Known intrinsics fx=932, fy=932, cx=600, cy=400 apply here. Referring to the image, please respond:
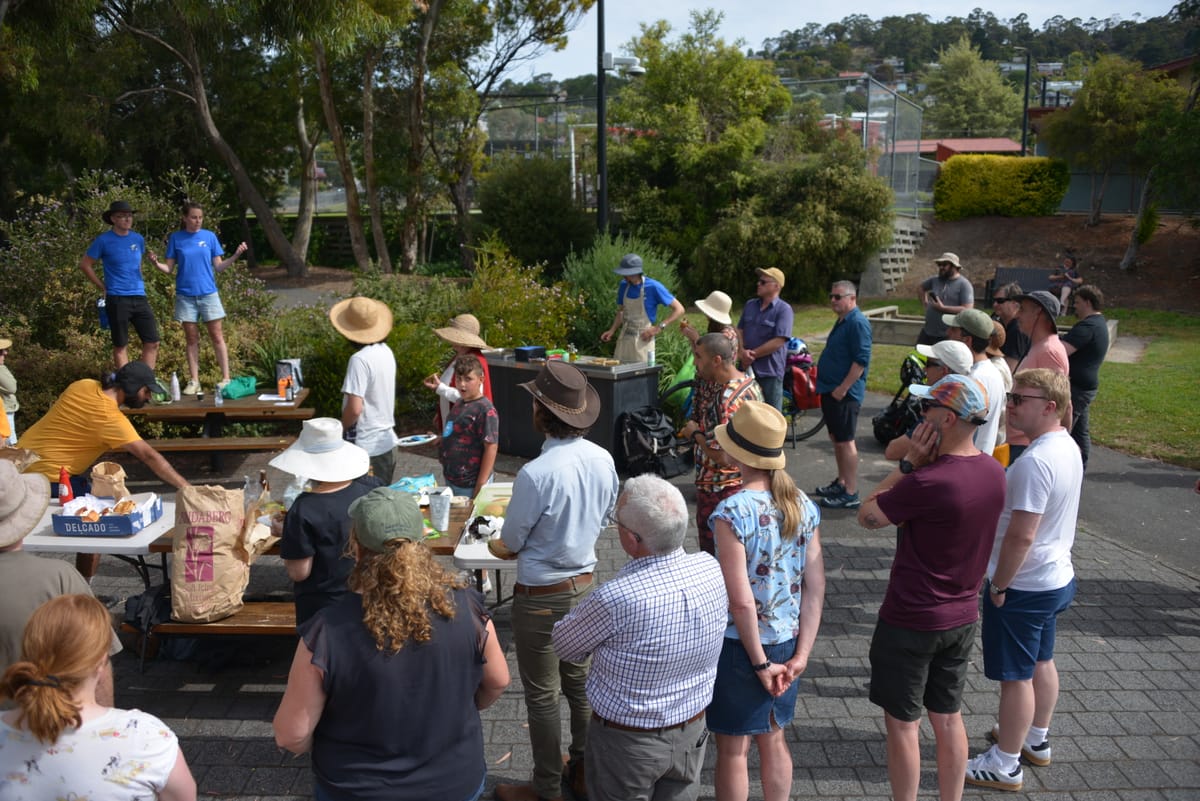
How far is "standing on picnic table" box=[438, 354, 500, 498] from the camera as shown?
5363 mm

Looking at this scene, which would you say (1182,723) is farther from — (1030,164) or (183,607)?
(1030,164)

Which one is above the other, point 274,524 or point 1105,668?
point 274,524

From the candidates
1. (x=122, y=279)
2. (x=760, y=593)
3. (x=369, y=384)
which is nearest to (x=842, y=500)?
(x=369, y=384)

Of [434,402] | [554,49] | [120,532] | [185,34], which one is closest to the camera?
[120,532]

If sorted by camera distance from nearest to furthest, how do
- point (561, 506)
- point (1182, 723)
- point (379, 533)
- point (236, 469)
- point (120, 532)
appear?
point (379, 533)
point (561, 506)
point (1182, 723)
point (120, 532)
point (236, 469)

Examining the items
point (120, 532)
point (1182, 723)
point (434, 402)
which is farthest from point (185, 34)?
point (1182, 723)

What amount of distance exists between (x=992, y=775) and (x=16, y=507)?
408 centimetres

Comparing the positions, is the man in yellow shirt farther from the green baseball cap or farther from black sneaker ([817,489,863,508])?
black sneaker ([817,489,863,508])

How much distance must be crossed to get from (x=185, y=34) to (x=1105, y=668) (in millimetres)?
21842

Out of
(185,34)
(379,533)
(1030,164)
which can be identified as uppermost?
(185,34)

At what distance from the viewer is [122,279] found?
8.98 metres

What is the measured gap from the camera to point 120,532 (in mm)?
5059

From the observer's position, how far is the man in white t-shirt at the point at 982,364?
18.3 ft

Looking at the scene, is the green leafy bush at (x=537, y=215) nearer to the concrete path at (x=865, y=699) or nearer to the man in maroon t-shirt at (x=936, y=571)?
the concrete path at (x=865, y=699)
